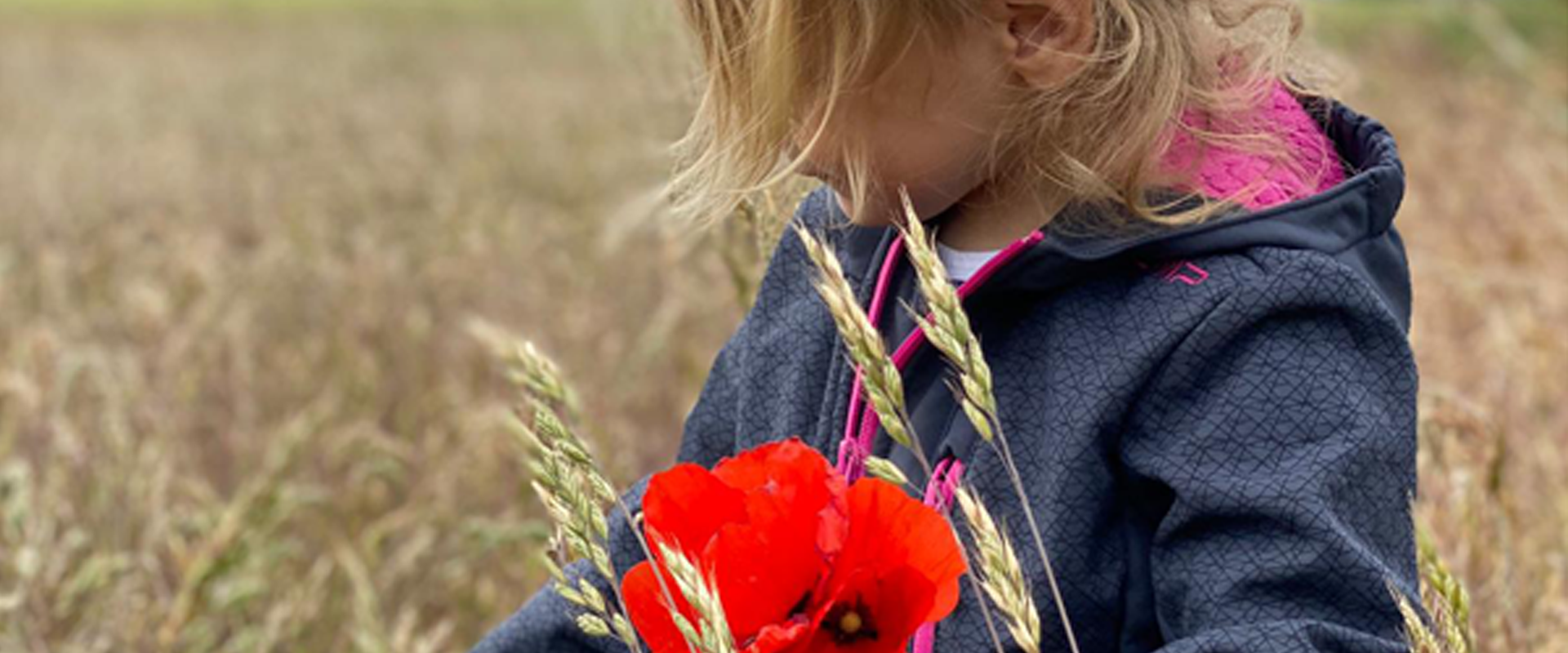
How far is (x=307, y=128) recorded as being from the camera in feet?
30.6

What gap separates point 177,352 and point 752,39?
2547 mm

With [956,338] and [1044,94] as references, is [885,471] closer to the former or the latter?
[956,338]

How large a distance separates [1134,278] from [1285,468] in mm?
187

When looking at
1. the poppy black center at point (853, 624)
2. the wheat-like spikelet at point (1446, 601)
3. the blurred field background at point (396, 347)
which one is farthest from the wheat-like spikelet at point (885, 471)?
the blurred field background at point (396, 347)

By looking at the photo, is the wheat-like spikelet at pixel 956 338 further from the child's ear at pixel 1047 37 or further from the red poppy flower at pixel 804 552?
the child's ear at pixel 1047 37

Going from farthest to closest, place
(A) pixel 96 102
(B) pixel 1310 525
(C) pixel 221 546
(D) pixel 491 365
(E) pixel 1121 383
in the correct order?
(A) pixel 96 102 → (D) pixel 491 365 → (C) pixel 221 546 → (E) pixel 1121 383 → (B) pixel 1310 525

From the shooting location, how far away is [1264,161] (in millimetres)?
1258

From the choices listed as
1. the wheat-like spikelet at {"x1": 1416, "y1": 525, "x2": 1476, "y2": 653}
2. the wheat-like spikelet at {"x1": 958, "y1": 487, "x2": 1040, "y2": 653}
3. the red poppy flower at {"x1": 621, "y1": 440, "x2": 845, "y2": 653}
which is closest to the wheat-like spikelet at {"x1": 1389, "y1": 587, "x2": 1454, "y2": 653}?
the wheat-like spikelet at {"x1": 1416, "y1": 525, "x2": 1476, "y2": 653}

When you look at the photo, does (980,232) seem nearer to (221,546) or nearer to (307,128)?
(221,546)

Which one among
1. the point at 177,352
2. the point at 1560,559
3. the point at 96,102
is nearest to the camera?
the point at 1560,559

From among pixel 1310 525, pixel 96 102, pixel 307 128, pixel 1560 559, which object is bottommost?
pixel 1560 559

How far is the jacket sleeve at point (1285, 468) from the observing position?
1074mm

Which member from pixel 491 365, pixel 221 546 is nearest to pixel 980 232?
pixel 221 546

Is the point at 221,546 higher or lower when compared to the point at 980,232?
lower
